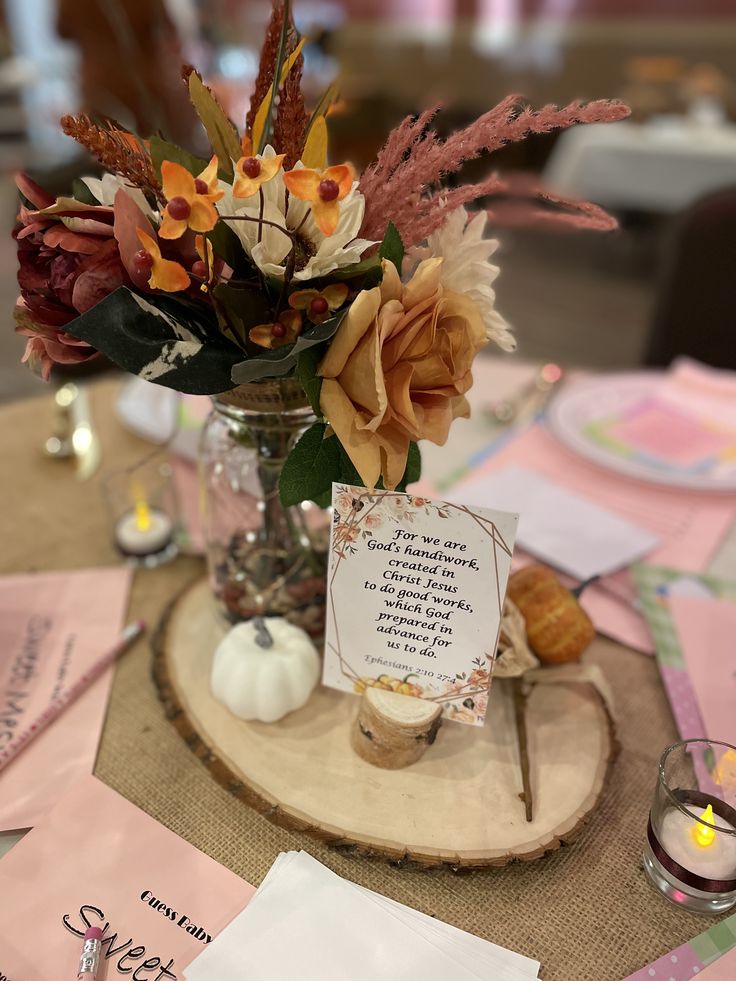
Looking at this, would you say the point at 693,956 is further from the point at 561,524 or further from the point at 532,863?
the point at 561,524

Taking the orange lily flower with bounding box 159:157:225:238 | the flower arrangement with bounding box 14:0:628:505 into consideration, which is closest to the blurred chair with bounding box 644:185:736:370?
the flower arrangement with bounding box 14:0:628:505

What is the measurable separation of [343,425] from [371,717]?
0.84 ft

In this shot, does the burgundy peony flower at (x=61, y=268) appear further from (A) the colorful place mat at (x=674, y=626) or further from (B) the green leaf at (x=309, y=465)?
(A) the colorful place mat at (x=674, y=626)

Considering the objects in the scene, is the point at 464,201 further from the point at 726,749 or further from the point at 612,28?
the point at 612,28

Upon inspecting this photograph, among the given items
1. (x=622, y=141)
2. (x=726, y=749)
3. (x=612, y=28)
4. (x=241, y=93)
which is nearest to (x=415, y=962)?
(x=726, y=749)

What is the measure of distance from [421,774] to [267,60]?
569mm

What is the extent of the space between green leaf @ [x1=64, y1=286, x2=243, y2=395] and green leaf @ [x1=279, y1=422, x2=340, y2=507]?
69mm

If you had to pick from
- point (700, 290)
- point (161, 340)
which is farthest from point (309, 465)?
point (700, 290)

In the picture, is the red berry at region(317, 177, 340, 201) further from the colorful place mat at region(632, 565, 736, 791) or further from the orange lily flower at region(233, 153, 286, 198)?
the colorful place mat at region(632, 565, 736, 791)

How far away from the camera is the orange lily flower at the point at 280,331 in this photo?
53cm

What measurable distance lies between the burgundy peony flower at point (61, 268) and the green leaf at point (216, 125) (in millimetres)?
100

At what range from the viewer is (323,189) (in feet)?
1.47

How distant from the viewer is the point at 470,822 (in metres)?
0.58

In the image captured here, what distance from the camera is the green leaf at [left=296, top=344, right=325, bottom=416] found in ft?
1.65
